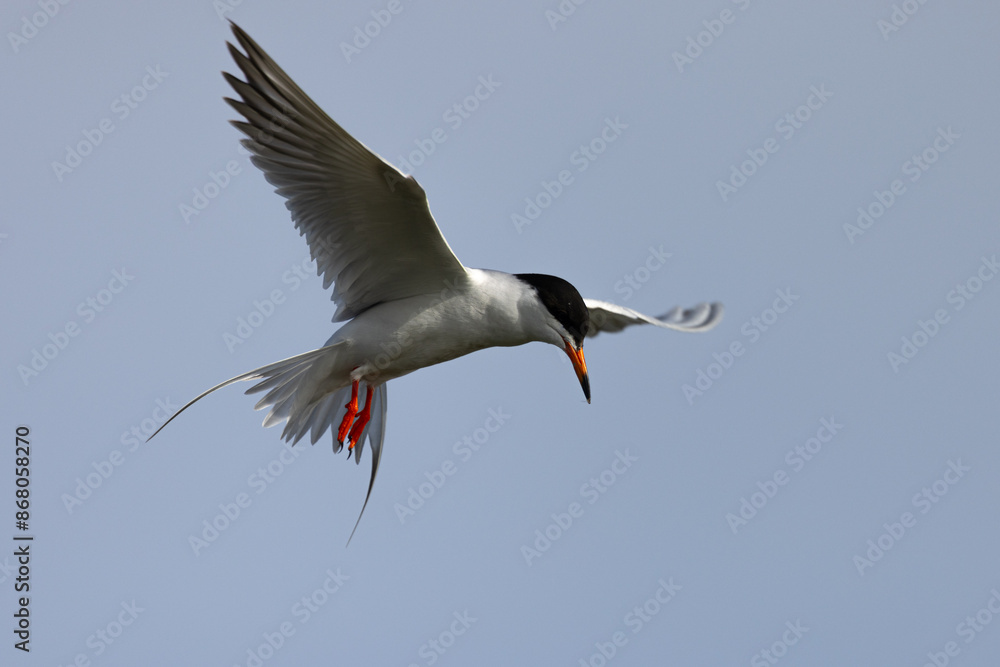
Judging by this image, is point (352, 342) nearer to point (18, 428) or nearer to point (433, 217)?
point (433, 217)

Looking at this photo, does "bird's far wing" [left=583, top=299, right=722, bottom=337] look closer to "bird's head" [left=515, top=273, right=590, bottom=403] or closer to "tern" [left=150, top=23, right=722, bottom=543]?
A: "bird's head" [left=515, top=273, right=590, bottom=403]

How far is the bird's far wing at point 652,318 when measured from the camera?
26.8 ft

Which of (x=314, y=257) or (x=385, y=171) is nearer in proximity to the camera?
(x=385, y=171)

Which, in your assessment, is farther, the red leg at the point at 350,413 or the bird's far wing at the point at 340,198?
the red leg at the point at 350,413

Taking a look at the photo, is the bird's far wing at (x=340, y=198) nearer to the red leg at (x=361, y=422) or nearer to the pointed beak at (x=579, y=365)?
the red leg at (x=361, y=422)

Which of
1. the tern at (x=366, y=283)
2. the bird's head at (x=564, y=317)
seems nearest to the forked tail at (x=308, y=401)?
the tern at (x=366, y=283)

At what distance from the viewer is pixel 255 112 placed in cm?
566

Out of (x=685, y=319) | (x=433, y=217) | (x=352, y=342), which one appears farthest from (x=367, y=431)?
(x=685, y=319)

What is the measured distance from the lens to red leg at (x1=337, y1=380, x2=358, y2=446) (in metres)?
6.64

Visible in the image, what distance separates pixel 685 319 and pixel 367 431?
3.46m

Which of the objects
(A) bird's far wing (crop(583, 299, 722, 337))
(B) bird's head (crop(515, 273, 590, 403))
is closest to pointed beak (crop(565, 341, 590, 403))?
(B) bird's head (crop(515, 273, 590, 403))

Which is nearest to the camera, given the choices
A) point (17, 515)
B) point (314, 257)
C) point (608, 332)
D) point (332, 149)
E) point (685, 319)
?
point (332, 149)

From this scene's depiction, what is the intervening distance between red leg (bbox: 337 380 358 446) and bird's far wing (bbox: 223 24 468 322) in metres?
0.48

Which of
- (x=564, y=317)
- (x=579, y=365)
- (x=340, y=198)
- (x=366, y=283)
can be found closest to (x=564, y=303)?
(x=564, y=317)
